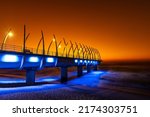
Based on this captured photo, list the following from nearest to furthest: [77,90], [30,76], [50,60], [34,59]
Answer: [77,90], [34,59], [30,76], [50,60]

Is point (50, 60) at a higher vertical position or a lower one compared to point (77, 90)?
higher

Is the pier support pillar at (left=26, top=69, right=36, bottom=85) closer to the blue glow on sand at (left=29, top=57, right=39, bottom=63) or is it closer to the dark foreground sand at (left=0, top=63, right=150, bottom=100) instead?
the dark foreground sand at (left=0, top=63, right=150, bottom=100)

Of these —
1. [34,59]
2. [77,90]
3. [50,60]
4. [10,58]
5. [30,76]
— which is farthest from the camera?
[50,60]

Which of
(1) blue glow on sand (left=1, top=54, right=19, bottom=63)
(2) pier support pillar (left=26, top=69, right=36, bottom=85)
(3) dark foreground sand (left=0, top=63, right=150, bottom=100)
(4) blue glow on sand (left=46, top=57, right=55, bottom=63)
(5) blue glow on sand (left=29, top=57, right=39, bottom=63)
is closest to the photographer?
(3) dark foreground sand (left=0, top=63, right=150, bottom=100)

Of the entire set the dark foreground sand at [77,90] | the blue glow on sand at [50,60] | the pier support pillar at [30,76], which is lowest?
the dark foreground sand at [77,90]

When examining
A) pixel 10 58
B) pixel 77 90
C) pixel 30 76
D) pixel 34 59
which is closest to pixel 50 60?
pixel 30 76

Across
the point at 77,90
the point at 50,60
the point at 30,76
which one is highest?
the point at 50,60

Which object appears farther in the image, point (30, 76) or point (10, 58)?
point (30, 76)

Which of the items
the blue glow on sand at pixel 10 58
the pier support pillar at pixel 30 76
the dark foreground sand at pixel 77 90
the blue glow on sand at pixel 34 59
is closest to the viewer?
the dark foreground sand at pixel 77 90

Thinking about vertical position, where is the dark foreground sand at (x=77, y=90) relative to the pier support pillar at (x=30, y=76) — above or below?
below

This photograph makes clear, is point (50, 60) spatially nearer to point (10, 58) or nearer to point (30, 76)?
point (30, 76)

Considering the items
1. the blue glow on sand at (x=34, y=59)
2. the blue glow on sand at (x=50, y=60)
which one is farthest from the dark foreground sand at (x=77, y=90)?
the blue glow on sand at (x=50, y=60)

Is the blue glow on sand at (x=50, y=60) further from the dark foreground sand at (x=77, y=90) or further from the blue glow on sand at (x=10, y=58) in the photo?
the blue glow on sand at (x=10, y=58)

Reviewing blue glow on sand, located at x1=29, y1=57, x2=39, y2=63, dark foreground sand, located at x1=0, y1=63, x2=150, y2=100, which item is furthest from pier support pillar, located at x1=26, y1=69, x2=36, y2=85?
blue glow on sand, located at x1=29, y1=57, x2=39, y2=63
